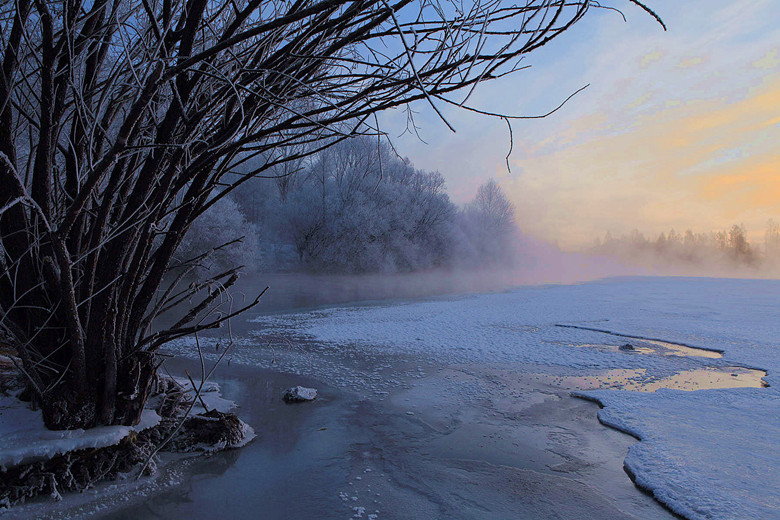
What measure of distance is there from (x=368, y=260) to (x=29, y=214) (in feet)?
105

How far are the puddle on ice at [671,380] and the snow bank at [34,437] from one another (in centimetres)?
534

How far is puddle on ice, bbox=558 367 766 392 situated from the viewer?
6.36 m

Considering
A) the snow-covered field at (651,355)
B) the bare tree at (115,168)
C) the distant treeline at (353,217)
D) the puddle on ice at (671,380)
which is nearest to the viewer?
the bare tree at (115,168)

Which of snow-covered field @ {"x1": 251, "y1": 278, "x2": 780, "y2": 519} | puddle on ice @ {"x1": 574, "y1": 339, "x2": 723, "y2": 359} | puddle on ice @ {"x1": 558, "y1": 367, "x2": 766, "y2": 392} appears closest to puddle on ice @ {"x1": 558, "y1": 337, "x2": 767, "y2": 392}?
puddle on ice @ {"x1": 558, "y1": 367, "x2": 766, "y2": 392}

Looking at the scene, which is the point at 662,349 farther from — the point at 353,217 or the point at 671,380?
the point at 353,217

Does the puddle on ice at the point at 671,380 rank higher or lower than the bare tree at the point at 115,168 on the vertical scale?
lower

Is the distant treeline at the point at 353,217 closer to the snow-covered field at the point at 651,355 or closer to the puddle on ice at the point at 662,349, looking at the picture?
the snow-covered field at the point at 651,355

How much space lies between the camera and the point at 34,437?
9.76 ft

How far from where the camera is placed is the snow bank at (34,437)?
284cm

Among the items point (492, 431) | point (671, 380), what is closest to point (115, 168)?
point (492, 431)

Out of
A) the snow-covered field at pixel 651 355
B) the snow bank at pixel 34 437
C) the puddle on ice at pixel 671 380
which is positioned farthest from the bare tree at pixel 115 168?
the puddle on ice at pixel 671 380

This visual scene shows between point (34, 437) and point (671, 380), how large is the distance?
737cm

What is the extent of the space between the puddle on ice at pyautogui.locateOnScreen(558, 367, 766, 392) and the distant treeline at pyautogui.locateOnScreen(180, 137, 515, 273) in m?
24.9

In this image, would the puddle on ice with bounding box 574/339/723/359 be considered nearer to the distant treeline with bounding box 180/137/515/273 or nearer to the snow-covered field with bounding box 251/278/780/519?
the snow-covered field with bounding box 251/278/780/519
